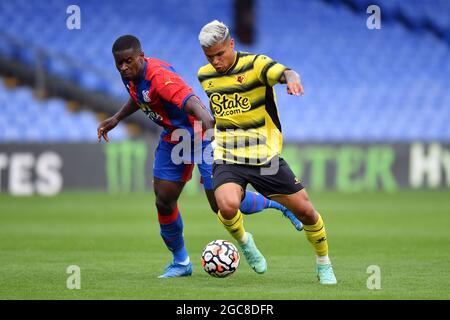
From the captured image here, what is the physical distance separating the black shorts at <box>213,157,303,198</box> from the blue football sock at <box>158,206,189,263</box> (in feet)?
2.96

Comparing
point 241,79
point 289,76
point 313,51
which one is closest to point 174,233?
point 241,79

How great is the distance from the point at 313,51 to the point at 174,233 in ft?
61.9

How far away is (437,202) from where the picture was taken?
18.2 m

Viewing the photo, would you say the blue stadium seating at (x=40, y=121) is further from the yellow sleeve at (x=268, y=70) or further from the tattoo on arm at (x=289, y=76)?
the tattoo on arm at (x=289, y=76)

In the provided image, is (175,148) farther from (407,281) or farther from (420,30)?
(420,30)

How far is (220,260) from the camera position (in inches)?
318

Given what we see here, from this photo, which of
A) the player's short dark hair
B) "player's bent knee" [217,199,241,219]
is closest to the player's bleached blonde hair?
the player's short dark hair

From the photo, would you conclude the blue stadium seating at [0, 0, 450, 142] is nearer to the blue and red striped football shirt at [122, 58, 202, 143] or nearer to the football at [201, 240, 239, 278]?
the blue and red striped football shirt at [122, 58, 202, 143]

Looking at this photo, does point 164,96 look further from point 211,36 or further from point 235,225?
point 235,225

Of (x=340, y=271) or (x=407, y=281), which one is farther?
(x=340, y=271)

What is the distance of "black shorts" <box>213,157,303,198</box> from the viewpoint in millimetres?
7699
